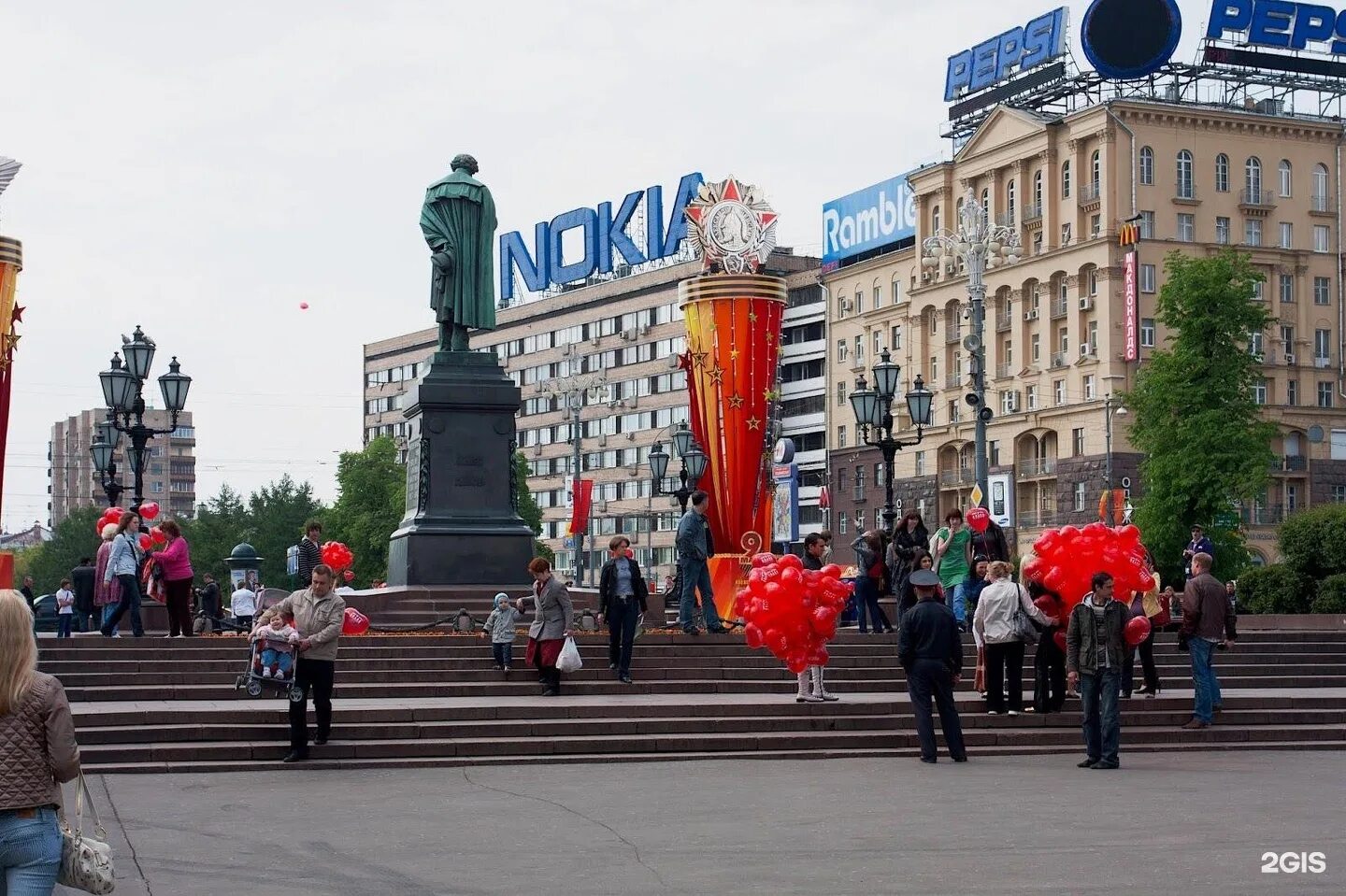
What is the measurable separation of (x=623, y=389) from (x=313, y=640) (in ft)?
329

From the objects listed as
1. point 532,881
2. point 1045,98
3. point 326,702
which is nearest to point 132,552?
point 326,702

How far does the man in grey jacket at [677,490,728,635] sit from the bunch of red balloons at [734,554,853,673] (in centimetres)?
290

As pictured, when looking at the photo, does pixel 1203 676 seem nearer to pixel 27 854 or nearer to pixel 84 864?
pixel 84 864

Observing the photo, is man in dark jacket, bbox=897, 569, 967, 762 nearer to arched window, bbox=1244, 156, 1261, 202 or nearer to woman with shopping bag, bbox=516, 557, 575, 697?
woman with shopping bag, bbox=516, 557, 575, 697

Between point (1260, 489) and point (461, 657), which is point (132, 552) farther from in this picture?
point (1260, 489)

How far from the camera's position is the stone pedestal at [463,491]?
27.7 m

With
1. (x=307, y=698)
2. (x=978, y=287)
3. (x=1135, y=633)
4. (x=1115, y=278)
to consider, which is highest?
(x=1115, y=278)

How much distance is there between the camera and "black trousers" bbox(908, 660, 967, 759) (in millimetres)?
16562

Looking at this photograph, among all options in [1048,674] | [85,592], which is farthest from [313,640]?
[85,592]

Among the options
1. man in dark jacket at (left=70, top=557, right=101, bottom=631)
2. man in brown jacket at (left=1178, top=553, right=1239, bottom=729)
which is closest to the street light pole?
man in brown jacket at (left=1178, top=553, right=1239, bottom=729)

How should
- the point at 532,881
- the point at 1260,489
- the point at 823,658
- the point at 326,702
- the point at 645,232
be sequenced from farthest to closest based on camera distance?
the point at 645,232
the point at 1260,489
the point at 823,658
the point at 326,702
the point at 532,881

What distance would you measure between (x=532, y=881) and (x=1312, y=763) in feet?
31.9

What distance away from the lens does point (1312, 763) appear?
56.2 feet

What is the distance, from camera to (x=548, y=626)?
65.3ft
